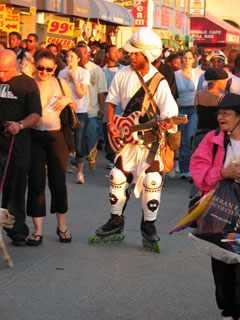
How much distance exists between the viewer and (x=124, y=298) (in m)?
5.76

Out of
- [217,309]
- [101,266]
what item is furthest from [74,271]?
[217,309]

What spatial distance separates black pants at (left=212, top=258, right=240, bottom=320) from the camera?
4.90m

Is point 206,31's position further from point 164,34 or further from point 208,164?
point 208,164

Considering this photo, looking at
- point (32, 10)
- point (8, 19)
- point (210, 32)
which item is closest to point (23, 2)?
point (8, 19)

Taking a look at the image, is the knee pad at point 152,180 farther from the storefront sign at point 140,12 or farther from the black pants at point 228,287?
the storefront sign at point 140,12

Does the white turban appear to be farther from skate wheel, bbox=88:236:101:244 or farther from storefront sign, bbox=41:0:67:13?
storefront sign, bbox=41:0:67:13

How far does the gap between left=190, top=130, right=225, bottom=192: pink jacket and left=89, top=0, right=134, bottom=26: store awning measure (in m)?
20.3

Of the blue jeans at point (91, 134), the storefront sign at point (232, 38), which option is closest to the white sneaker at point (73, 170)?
the blue jeans at point (91, 134)

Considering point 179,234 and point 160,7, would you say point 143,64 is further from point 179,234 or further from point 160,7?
point 160,7

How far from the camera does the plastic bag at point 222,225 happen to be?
4633mm

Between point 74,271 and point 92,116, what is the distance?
238 inches

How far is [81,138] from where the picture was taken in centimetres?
1154

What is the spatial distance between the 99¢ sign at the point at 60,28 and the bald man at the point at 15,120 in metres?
10.9

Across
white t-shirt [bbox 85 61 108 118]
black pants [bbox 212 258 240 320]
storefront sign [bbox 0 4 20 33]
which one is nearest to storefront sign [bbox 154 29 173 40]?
storefront sign [bbox 0 4 20 33]
